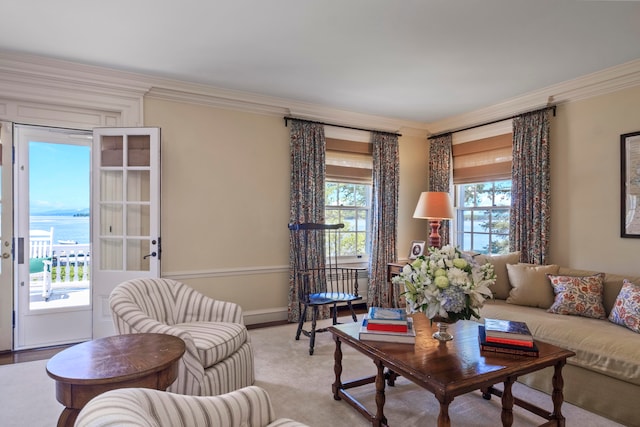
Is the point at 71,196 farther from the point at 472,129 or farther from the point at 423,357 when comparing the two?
the point at 472,129

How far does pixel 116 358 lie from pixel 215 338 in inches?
27.7

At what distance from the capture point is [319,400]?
99.3 inches

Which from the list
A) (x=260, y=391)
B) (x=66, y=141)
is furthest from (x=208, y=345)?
(x=66, y=141)

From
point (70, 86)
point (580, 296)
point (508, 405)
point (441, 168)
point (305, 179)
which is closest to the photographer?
point (508, 405)

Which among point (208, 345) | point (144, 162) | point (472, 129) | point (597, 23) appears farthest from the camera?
point (472, 129)

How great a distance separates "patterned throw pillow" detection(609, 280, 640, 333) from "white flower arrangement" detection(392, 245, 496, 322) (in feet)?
4.66

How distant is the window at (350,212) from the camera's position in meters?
5.00

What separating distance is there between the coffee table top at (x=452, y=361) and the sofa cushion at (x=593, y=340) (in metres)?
0.51

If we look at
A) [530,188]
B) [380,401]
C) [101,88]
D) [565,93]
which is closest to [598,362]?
[380,401]

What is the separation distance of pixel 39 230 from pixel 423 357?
3.84m

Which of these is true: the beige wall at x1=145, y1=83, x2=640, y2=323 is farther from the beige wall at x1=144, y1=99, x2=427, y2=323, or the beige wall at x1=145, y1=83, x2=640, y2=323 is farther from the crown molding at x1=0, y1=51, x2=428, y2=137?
the crown molding at x1=0, y1=51, x2=428, y2=137

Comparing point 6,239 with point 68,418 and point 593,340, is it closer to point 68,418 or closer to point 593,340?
point 68,418

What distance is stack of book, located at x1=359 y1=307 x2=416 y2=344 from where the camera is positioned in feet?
7.42

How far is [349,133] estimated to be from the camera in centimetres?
495
